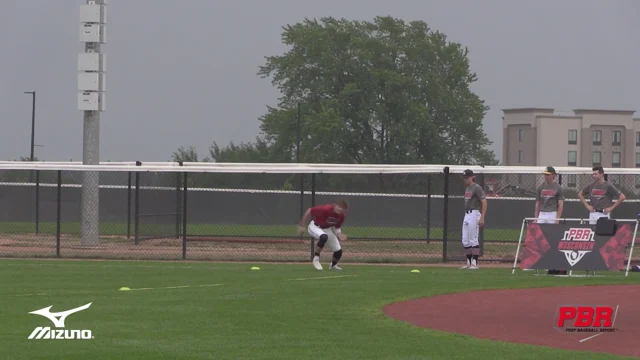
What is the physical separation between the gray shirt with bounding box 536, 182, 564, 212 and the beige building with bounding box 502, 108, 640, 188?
88.0 m

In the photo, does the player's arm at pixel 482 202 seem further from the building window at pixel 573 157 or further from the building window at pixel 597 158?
the building window at pixel 597 158

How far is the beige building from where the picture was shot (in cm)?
10844

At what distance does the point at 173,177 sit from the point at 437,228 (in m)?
7.81

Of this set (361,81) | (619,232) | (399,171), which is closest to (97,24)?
(399,171)

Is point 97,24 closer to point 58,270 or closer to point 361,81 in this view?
point 58,270

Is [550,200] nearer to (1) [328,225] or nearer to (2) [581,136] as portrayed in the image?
(1) [328,225]

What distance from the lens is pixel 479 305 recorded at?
15375 mm

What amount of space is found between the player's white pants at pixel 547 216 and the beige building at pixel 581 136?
88009mm

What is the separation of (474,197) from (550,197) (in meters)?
1.56

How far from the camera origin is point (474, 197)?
22.3 metres

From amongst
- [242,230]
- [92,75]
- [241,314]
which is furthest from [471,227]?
[242,230]

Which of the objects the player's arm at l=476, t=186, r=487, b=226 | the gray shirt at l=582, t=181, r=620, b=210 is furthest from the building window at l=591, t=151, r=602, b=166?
the gray shirt at l=582, t=181, r=620, b=210

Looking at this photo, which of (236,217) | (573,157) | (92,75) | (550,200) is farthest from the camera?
(573,157)

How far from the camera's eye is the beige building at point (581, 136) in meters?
108
